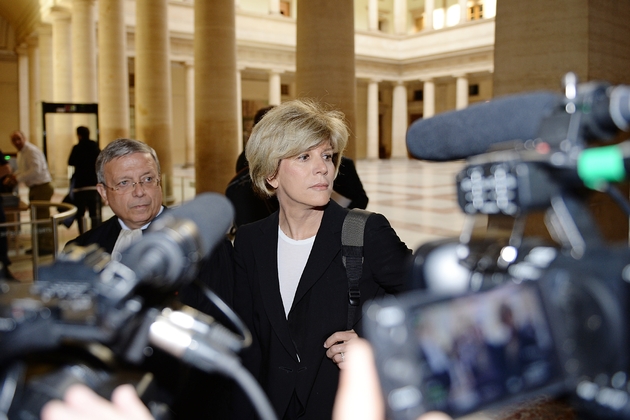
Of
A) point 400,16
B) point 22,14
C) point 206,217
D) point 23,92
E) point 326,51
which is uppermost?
point 400,16

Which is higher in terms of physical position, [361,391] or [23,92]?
[23,92]

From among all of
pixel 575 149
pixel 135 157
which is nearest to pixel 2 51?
pixel 135 157

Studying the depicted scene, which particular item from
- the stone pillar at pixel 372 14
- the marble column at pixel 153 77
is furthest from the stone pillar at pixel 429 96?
the marble column at pixel 153 77

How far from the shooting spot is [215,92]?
12.6 meters

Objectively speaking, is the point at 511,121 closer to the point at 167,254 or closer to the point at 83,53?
the point at 167,254

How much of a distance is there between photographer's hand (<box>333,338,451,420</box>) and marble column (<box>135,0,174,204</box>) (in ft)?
48.1

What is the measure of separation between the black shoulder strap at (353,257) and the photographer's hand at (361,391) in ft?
4.82

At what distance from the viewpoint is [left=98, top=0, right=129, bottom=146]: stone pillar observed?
15.9 meters

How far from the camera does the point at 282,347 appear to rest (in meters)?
2.22

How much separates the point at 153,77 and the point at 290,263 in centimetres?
1374

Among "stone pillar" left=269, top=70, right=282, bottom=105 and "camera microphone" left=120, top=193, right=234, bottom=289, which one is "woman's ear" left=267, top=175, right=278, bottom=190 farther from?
"stone pillar" left=269, top=70, right=282, bottom=105

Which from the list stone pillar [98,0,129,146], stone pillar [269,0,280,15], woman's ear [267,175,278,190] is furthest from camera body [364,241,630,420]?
stone pillar [269,0,280,15]

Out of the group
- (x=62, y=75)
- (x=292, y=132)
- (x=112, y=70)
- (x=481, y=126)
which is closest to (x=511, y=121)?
(x=481, y=126)

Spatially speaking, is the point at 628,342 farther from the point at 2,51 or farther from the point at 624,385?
the point at 2,51
